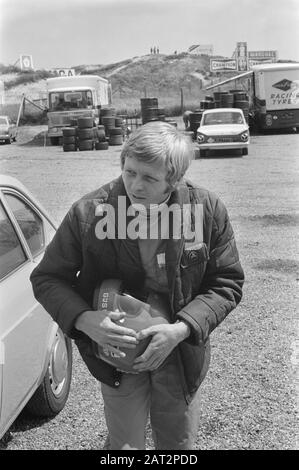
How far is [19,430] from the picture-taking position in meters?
2.98

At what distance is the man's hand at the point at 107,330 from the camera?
1.73 metres

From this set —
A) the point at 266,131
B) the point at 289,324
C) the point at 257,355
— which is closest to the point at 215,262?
the point at 257,355

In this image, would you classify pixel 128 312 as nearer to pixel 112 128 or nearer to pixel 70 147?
pixel 70 147

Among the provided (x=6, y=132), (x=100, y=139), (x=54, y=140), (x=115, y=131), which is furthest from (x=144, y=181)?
(x=6, y=132)

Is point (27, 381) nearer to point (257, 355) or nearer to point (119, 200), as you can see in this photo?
point (119, 200)

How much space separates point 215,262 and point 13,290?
109cm

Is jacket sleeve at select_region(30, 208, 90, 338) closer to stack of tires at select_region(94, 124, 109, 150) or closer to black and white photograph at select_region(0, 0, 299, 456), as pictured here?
black and white photograph at select_region(0, 0, 299, 456)

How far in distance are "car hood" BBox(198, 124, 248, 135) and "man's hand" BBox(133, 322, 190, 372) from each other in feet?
50.2

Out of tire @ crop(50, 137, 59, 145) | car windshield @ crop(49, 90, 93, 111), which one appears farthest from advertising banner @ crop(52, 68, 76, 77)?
tire @ crop(50, 137, 59, 145)

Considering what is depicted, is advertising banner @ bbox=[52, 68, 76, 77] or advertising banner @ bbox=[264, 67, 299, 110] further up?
advertising banner @ bbox=[52, 68, 76, 77]

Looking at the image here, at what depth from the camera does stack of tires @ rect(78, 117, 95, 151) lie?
21719mm

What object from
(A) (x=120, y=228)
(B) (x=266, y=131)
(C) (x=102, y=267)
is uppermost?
(A) (x=120, y=228)

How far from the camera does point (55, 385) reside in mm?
3123

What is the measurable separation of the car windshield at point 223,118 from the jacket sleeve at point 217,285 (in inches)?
632
